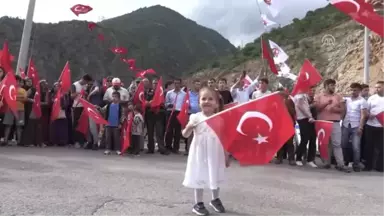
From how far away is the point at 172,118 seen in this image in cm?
1188

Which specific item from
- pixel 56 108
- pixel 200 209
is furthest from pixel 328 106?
pixel 56 108

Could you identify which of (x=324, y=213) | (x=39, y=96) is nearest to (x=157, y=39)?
(x=39, y=96)

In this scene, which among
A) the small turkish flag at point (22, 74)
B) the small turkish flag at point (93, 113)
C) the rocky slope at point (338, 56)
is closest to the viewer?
the small turkish flag at point (93, 113)

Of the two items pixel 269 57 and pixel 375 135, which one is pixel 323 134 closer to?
pixel 375 135

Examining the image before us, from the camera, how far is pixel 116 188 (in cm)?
696

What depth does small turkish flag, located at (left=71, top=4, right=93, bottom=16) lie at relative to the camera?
15758 mm

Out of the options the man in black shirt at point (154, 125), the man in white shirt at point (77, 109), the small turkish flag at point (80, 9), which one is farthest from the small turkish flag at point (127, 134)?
the small turkish flag at point (80, 9)

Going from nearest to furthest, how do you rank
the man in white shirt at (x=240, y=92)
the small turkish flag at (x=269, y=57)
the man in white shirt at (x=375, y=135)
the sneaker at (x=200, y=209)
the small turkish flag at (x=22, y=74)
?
the sneaker at (x=200, y=209) → the man in white shirt at (x=375, y=135) → the man in white shirt at (x=240, y=92) → the small turkish flag at (x=22, y=74) → the small turkish flag at (x=269, y=57)

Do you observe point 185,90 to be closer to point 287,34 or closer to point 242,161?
point 242,161

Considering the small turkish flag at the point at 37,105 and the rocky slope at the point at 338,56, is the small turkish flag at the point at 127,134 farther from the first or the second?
the rocky slope at the point at 338,56

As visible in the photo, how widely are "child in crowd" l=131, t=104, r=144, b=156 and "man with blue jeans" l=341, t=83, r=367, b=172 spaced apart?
4679 millimetres

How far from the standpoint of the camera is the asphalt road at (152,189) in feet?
19.4

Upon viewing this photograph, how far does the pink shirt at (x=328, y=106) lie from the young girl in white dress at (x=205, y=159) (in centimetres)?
505

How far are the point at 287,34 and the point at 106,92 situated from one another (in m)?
47.6
